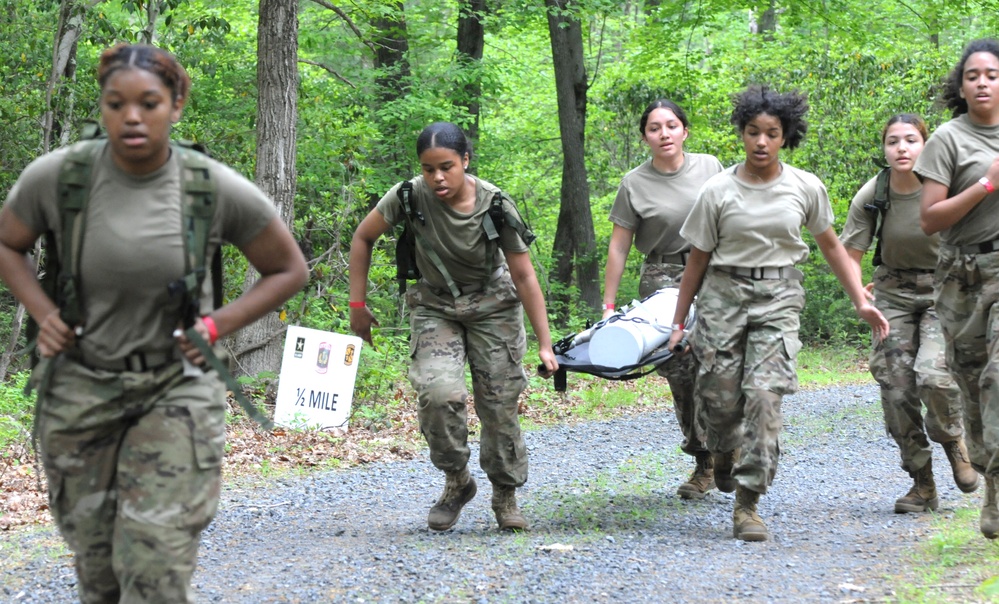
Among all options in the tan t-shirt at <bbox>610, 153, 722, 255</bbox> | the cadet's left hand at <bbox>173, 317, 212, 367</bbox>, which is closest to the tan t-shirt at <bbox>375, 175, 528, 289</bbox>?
the tan t-shirt at <bbox>610, 153, 722, 255</bbox>

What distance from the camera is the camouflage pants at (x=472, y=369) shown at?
22.5ft

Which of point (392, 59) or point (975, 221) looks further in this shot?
point (392, 59)

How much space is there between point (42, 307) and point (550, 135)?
82.8 ft

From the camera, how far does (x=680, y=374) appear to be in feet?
26.8

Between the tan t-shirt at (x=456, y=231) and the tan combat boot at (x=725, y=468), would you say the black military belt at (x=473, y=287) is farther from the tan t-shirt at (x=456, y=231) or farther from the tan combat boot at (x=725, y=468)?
the tan combat boot at (x=725, y=468)

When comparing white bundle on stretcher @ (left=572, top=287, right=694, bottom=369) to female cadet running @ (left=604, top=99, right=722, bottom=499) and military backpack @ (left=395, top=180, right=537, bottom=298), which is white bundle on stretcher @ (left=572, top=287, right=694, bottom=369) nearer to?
female cadet running @ (left=604, top=99, right=722, bottom=499)

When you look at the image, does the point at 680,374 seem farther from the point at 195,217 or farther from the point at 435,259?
the point at 195,217

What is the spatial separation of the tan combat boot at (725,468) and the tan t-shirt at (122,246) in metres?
4.49

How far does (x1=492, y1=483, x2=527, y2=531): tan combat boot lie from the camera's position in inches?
282

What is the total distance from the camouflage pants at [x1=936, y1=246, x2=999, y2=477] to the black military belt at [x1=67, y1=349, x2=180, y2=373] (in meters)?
4.21

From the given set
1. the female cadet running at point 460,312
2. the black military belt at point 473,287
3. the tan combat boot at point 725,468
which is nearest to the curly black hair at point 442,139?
the female cadet running at point 460,312

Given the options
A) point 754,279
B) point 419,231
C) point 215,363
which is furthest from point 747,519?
point 215,363

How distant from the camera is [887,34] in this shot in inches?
995

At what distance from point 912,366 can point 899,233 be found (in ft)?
2.81
